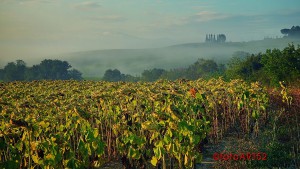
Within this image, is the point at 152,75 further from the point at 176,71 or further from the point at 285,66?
the point at 285,66

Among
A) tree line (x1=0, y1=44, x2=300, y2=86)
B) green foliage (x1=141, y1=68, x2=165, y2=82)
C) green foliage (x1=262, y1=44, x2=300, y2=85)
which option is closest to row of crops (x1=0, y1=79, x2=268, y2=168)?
green foliage (x1=262, y1=44, x2=300, y2=85)

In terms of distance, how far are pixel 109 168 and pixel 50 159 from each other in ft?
14.9

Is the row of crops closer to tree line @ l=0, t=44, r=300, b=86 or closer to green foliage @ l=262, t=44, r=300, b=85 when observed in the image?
green foliage @ l=262, t=44, r=300, b=85

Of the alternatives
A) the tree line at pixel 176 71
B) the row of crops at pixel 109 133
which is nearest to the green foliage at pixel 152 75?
the tree line at pixel 176 71

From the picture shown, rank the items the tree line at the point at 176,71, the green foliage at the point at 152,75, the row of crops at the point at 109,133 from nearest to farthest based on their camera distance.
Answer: the row of crops at the point at 109,133 → the tree line at the point at 176,71 → the green foliage at the point at 152,75

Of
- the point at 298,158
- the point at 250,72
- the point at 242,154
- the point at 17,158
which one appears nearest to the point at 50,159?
the point at 17,158

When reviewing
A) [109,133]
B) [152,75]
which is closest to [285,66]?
[109,133]

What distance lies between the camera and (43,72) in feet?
481

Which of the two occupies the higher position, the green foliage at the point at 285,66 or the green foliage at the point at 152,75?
the green foliage at the point at 285,66

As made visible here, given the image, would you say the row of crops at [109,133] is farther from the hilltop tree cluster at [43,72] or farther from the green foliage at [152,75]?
the green foliage at [152,75]

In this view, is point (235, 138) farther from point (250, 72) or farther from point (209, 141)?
point (250, 72)

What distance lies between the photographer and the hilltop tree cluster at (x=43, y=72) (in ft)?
474

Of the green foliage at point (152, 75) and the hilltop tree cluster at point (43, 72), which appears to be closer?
the hilltop tree cluster at point (43, 72)

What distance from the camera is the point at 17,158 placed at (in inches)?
377
